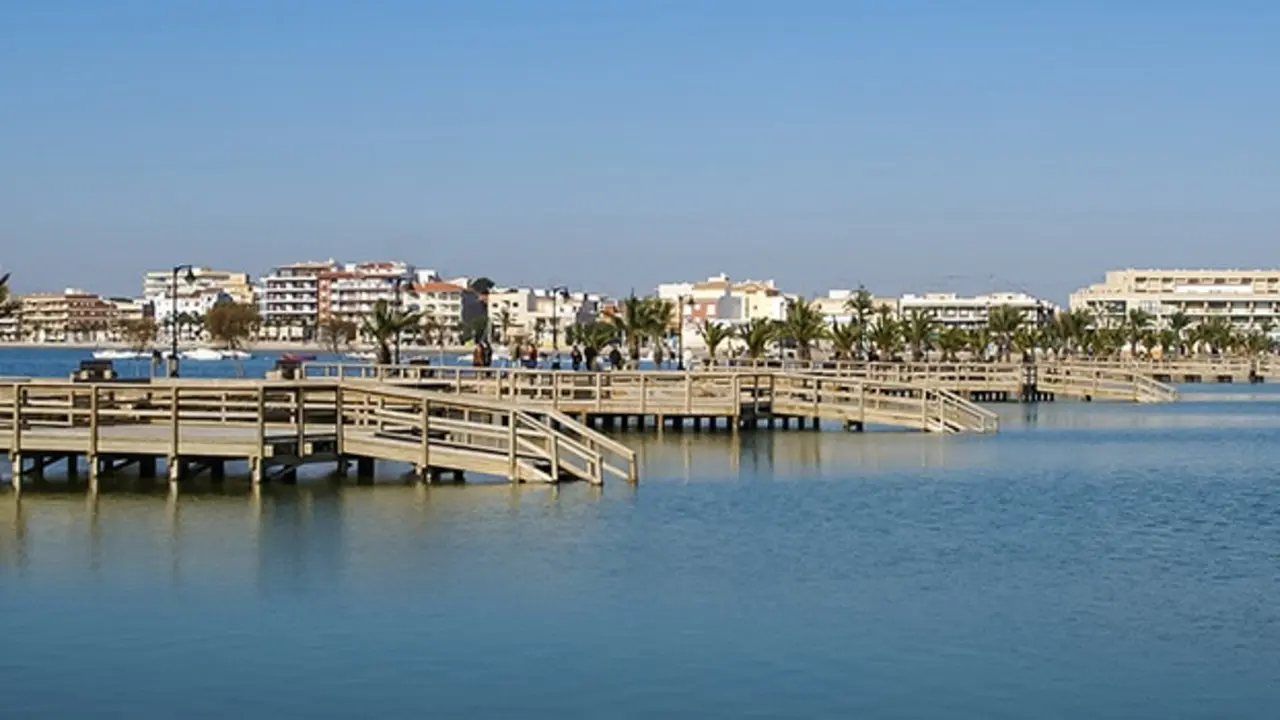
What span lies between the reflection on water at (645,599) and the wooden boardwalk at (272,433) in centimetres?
71

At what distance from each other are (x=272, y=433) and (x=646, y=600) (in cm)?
1279

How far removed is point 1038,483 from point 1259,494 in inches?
148

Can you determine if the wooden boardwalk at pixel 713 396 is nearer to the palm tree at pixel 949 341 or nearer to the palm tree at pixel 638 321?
the palm tree at pixel 638 321

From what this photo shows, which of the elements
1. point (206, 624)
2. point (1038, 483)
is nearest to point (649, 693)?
point (206, 624)

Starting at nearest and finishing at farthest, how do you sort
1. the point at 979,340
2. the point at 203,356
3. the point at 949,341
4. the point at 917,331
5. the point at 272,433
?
the point at 272,433
the point at 917,331
the point at 949,341
the point at 979,340
the point at 203,356

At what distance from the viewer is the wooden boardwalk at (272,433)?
31.3m

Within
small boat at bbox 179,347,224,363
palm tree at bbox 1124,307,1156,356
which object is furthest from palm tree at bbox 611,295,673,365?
small boat at bbox 179,347,224,363

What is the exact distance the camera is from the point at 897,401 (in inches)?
1962

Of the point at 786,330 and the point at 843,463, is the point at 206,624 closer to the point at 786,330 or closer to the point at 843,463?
the point at 843,463

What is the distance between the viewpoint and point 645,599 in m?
20.8

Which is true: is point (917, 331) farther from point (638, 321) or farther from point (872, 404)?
point (872, 404)

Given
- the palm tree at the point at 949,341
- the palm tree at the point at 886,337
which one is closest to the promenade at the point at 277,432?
the palm tree at the point at 886,337

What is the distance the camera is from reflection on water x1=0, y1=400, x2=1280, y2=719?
16.4 meters

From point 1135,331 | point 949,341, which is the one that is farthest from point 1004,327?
point 1135,331
